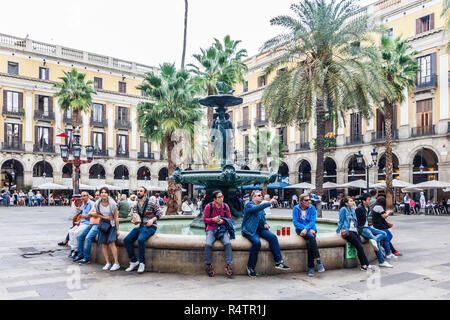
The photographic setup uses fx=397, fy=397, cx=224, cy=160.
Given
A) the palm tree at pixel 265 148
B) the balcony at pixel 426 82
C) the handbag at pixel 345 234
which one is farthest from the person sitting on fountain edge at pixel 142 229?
the palm tree at pixel 265 148

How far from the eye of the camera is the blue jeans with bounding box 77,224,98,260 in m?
7.74

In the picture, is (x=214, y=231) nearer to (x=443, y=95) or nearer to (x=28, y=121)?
(x=443, y=95)

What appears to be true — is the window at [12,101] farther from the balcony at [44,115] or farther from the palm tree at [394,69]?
the palm tree at [394,69]

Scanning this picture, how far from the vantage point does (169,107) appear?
74.8 feet

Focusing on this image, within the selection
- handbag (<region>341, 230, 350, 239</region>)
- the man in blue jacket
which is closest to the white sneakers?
the man in blue jacket

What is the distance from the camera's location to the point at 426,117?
29672mm

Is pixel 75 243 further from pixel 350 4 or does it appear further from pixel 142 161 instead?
pixel 142 161

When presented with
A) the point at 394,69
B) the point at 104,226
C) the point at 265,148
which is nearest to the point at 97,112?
the point at 265,148

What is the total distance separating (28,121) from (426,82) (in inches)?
1427

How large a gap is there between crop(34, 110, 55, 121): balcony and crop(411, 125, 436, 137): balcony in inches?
1350

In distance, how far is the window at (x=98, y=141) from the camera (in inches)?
1769

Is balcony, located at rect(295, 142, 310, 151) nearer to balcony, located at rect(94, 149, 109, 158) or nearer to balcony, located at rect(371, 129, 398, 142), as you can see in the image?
balcony, located at rect(371, 129, 398, 142)

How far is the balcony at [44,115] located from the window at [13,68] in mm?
4165
